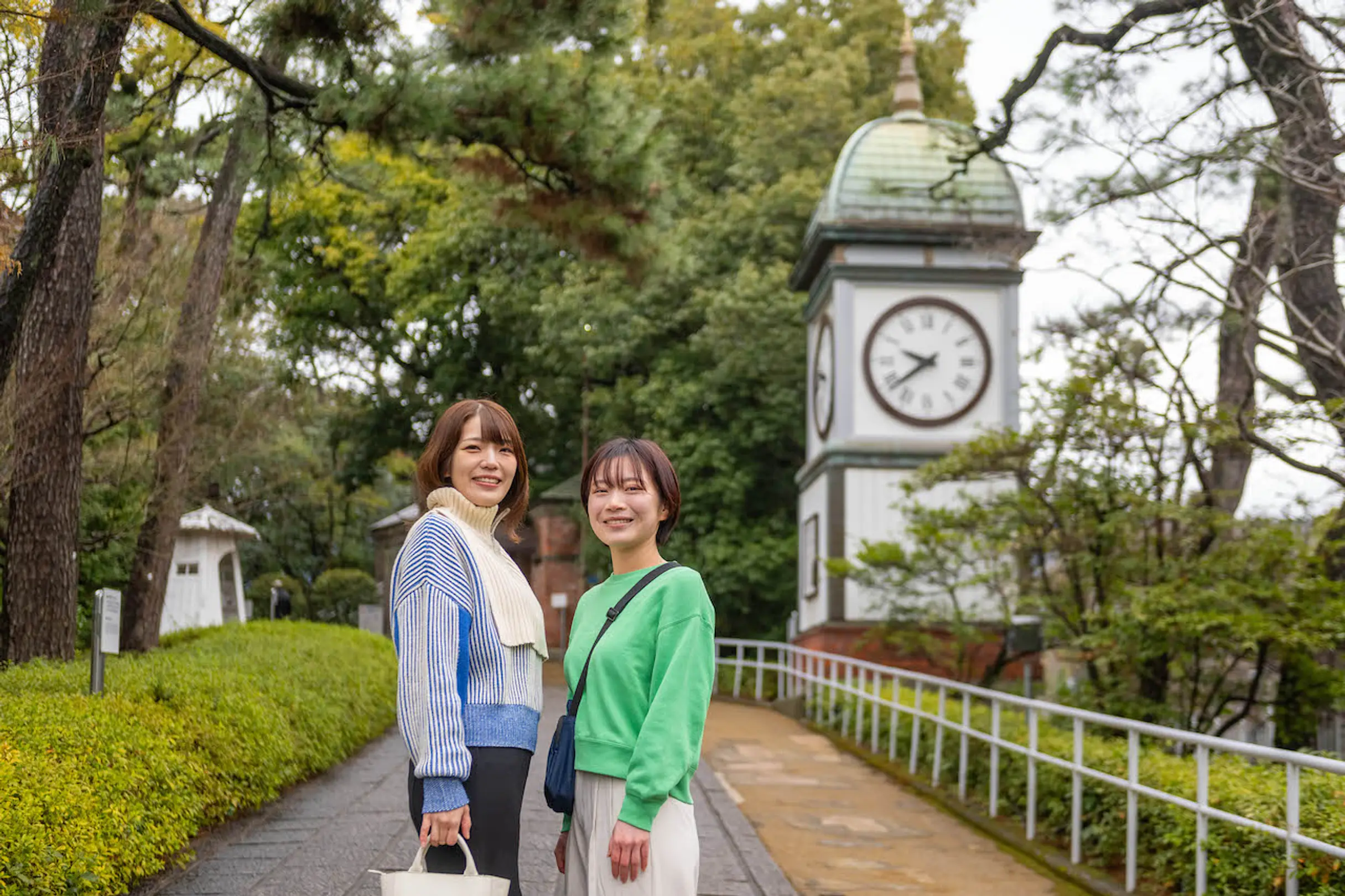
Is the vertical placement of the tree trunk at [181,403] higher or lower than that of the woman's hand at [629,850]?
higher

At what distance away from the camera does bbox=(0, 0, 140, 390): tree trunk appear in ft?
25.4

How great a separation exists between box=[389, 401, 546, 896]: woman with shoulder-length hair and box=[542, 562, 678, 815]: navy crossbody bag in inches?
2.7

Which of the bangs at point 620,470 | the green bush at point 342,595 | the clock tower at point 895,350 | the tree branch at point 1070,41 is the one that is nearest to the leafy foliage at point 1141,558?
the tree branch at point 1070,41

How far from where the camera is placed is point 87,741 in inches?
250

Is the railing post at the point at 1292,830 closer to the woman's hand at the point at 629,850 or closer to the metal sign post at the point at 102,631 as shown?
the woman's hand at the point at 629,850

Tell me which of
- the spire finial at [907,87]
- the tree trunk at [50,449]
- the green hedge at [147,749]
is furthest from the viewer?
the spire finial at [907,87]

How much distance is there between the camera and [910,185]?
19641mm

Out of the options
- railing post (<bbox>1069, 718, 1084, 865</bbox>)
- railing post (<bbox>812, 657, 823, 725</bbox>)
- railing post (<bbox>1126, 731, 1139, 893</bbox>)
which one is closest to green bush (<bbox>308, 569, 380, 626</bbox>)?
railing post (<bbox>812, 657, 823, 725</bbox>)

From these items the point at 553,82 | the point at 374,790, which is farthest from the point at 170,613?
the point at 553,82

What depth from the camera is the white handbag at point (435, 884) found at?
317 centimetres

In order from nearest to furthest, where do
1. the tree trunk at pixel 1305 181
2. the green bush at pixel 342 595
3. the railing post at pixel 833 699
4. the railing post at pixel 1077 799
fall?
the railing post at pixel 1077 799 < the tree trunk at pixel 1305 181 < the railing post at pixel 833 699 < the green bush at pixel 342 595

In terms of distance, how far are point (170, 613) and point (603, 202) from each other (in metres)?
14.6

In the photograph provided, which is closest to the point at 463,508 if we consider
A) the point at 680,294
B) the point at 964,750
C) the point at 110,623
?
the point at 110,623

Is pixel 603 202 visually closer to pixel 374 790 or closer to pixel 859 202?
pixel 374 790
